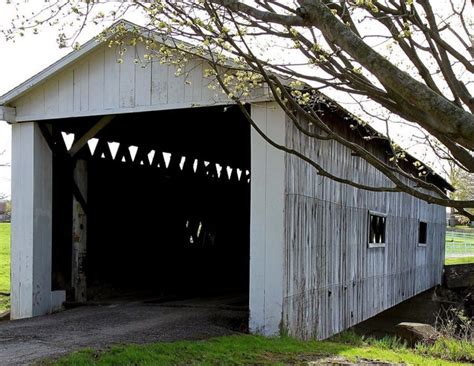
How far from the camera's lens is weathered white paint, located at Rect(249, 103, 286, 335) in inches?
318

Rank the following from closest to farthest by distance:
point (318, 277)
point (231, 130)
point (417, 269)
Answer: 1. point (318, 277)
2. point (231, 130)
3. point (417, 269)

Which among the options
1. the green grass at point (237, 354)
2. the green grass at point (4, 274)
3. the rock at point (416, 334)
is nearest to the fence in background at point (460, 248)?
the green grass at point (4, 274)

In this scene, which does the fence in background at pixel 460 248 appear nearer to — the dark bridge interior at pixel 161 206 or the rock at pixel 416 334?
the dark bridge interior at pixel 161 206

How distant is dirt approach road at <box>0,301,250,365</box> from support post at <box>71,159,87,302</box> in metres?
0.76

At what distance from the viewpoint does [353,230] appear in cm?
1160

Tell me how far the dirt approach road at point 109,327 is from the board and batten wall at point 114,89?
3071mm

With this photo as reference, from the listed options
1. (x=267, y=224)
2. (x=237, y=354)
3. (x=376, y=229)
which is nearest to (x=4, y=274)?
(x=376, y=229)

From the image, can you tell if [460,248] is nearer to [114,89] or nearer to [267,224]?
[267,224]

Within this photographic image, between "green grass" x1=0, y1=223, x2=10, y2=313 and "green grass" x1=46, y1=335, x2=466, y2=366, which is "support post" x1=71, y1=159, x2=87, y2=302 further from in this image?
"green grass" x1=46, y1=335, x2=466, y2=366

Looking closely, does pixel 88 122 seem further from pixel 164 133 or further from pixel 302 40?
pixel 302 40

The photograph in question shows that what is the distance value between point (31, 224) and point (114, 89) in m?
2.67

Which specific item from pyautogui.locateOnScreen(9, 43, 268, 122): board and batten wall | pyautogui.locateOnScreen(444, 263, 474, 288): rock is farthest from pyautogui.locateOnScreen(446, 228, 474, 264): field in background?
pyautogui.locateOnScreen(9, 43, 268, 122): board and batten wall

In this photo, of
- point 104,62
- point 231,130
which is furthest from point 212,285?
point 104,62

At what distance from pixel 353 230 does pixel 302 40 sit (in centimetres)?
557
